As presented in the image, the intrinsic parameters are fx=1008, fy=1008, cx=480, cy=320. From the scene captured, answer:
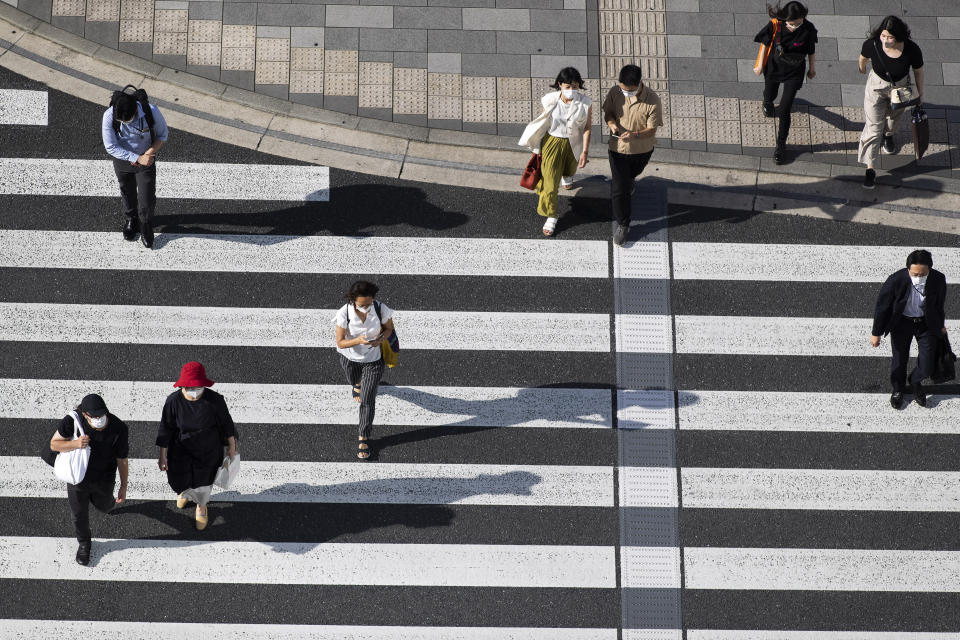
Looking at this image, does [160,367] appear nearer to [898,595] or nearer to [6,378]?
[6,378]

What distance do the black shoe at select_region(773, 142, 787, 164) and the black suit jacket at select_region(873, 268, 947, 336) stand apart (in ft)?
7.45

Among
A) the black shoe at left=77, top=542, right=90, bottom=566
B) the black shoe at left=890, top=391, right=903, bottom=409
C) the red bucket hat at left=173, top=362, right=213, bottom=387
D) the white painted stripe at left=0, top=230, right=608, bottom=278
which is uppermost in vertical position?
the white painted stripe at left=0, top=230, right=608, bottom=278

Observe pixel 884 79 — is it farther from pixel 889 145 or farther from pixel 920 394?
pixel 920 394

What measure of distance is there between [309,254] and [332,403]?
1.58m

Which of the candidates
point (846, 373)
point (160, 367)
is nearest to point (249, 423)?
point (160, 367)

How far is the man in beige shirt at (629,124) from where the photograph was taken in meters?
9.04

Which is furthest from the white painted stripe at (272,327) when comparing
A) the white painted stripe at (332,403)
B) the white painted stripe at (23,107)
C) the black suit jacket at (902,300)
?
the black suit jacket at (902,300)

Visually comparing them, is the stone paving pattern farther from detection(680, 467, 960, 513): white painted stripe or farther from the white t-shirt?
detection(680, 467, 960, 513): white painted stripe

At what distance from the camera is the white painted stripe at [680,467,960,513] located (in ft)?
30.0

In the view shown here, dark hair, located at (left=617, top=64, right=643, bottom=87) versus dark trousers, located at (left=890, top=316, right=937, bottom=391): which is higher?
dark hair, located at (left=617, top=64, right=643, bottom=87)

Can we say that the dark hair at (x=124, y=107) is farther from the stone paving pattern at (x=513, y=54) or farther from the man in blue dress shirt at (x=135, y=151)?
the stone paving pattern at (x=513, y=54)

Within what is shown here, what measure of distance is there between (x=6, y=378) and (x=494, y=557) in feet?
15.9

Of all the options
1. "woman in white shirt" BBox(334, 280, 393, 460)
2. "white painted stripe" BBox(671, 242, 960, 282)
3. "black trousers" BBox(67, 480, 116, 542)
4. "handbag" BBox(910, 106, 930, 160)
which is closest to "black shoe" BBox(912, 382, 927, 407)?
"white painted stripe" BBox(671, 242, 960, 282)

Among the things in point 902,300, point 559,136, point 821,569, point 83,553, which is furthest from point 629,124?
point 83,553
